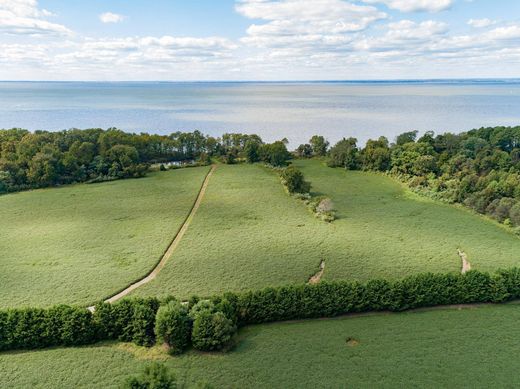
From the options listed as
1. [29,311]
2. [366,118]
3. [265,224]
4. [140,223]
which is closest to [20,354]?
[29,311]

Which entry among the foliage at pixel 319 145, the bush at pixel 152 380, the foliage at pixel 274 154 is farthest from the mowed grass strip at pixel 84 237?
the foliage at pixel 319 145

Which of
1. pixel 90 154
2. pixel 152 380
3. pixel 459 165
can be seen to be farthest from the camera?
pixel 90 154

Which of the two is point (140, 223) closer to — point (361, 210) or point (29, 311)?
point (29, 311)

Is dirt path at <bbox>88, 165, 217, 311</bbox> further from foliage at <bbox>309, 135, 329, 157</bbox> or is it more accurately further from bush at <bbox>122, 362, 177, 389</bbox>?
foliage at <bbox>309, 135, 329, 157</bbox>

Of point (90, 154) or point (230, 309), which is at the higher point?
point (90, 154)

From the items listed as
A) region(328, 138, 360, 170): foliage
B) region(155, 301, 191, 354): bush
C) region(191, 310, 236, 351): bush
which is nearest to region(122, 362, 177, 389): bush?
region(155, 301, 191, 354): bush

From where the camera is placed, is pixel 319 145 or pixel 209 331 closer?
pixel 209 331

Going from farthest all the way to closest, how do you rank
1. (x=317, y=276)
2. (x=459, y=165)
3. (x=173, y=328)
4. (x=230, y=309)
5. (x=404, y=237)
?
(x=459, y=165)
(x=404, y=237)
(x=317, y=276)
(x=230, y=309)
(x=173, y=328)

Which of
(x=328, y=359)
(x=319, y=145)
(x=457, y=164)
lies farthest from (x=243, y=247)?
(x=319, y=145)

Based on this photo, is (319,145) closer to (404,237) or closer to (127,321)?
(404,237)
